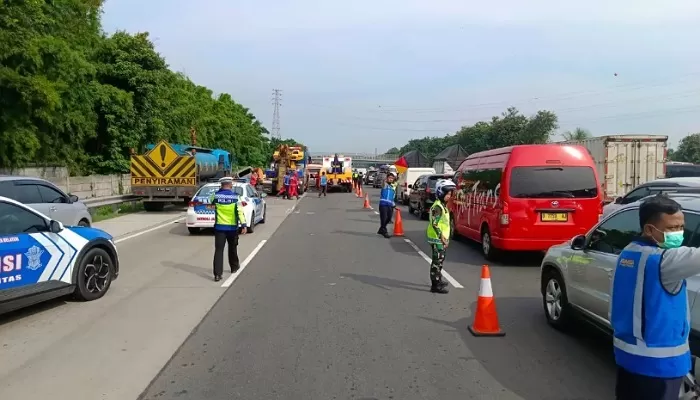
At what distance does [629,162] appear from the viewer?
20.4 meters

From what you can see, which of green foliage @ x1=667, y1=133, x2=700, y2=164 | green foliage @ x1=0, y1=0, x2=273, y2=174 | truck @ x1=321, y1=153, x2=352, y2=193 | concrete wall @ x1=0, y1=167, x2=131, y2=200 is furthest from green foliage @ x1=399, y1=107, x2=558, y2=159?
concrete wall @ x1=0, y1=167, x2=131, y2=200

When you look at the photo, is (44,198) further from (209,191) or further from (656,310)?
(656,310)

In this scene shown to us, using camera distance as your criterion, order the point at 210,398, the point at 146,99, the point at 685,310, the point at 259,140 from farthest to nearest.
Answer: the point at 259,140
the point at 146,99
the point at 210,398
the point at 685,310

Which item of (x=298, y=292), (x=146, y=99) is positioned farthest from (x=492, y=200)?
(x=146, y=99)

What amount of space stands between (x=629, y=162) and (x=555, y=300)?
15610 millimetres

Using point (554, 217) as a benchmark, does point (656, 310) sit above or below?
above

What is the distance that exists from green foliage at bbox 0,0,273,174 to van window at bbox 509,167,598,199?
50.8 ft

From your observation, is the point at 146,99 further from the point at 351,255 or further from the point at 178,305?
the point at 178,305

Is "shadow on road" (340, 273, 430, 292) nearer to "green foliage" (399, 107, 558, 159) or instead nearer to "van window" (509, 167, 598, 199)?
"van window" (509, 167, 598, 199)

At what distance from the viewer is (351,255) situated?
1250 centimetres

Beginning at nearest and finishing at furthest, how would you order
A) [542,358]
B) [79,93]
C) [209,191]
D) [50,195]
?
[542,358] → [50,195] → [209,191] → [79,93]

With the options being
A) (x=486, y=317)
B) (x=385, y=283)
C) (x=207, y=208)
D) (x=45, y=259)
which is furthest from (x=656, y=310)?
(x=207, y=208)

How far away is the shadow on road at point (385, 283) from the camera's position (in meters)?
9.12

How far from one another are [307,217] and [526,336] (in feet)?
53.6
